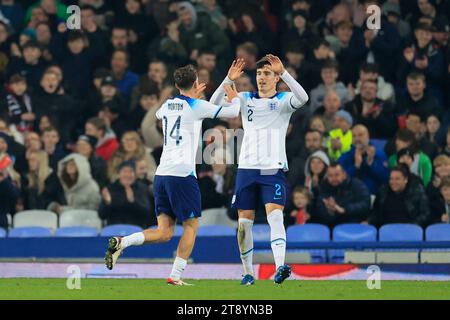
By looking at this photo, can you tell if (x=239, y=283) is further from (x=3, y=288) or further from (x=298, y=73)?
(x=298, y=73)

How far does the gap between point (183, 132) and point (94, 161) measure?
22.9ft

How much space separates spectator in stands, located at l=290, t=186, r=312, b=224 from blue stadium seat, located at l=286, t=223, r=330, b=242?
16.1 inches

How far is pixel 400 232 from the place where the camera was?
19.0 m

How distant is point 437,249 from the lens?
17.8 meters

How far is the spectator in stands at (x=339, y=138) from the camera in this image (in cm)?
2056

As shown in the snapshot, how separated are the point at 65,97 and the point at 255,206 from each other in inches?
321

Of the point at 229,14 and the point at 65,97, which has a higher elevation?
the point at 229,14

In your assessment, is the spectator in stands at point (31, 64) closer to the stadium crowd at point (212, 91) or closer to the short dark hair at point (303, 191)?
the stadium crowd at point (212, 91)

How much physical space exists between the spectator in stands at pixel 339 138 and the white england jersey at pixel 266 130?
5.43 meters

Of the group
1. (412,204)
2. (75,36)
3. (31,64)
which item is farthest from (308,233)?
(31,64)

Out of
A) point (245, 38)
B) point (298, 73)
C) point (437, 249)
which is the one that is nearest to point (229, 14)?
point (245, 38)

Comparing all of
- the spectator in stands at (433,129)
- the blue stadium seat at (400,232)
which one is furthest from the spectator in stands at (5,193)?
the spectator in stands at (433,129)

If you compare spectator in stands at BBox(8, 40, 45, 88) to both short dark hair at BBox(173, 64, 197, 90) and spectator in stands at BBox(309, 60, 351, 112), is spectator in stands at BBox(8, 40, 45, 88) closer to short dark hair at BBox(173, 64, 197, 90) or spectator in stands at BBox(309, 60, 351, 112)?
spectator in stands at BBox(309, 60, 351, 112)

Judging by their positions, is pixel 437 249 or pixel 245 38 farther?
pixel 245 38
